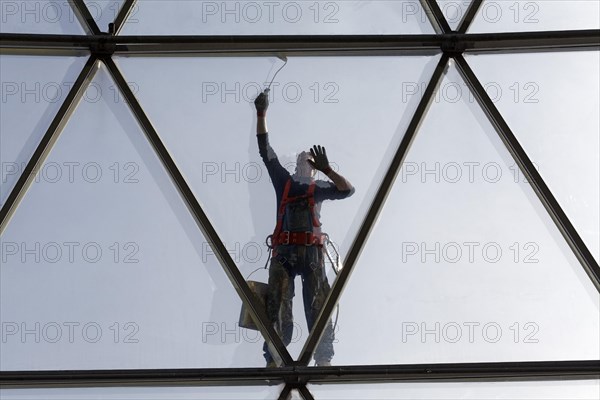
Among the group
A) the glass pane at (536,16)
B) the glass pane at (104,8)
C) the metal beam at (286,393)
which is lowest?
the metal beam at (286,393)

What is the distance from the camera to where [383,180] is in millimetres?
8219

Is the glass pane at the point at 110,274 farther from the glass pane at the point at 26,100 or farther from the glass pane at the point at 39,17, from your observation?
the glass pane at the point at 39,17

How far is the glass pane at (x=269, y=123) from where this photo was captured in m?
8.23

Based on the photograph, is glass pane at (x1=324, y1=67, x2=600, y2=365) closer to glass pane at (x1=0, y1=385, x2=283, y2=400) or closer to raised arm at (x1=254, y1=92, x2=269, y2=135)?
glass pane at (x1=0, y1=385, x2=283, y2=400)

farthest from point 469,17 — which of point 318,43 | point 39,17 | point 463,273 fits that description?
point 39,17

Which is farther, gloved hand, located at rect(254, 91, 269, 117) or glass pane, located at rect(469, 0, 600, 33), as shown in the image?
glass pane, located at rect(469, 0, 600, 33)

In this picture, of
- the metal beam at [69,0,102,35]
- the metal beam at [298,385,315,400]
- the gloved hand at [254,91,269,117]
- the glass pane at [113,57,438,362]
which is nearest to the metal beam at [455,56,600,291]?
the glass pane at [113,57,438,362]

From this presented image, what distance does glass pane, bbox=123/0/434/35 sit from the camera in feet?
28.3

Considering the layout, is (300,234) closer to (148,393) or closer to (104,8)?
(148,393)

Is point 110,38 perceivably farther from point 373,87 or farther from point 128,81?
point 373,87

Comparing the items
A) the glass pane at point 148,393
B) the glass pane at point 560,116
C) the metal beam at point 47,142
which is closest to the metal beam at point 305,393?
the glass pane at point 148,393

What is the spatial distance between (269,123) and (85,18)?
1824mm

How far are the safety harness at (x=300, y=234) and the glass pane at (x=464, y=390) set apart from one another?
1146 mm

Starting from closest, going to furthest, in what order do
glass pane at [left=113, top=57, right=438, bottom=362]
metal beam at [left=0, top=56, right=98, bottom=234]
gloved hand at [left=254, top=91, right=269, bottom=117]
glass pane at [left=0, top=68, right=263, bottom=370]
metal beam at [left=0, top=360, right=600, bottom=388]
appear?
metal beam at [left=0, top=360, right=600, bottom=388] < glass pane at [left=0, top=68, right=263, bottom=370] < metal beam at [left=0, top=56, right=98, bottom=234] < glass pane at [left=113, top=57, right=438, bottom=362] < gloved hand at [left=254, top=91, right=269, bottom=117]
